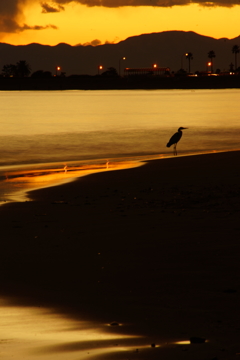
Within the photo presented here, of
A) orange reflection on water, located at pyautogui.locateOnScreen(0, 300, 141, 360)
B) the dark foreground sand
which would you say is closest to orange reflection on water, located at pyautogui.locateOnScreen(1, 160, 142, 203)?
the dark foreground sand

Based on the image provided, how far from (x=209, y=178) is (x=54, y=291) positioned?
10.4 meters

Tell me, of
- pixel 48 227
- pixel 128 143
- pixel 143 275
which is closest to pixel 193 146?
pixel 128 143

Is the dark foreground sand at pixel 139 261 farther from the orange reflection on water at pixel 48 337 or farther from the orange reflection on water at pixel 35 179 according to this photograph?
the orange reflection on water at pixel 35 179

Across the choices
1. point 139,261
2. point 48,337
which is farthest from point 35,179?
point 48,337

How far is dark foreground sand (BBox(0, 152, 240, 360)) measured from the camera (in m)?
5.73

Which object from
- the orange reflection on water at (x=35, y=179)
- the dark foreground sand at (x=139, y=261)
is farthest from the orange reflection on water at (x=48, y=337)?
the orange reflection on water at (x=35, y=179)

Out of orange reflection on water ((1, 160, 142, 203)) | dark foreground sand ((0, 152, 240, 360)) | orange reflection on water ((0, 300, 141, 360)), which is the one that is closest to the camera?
orange reflection on water ((0, 300, 141, 360))

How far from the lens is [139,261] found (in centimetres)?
812

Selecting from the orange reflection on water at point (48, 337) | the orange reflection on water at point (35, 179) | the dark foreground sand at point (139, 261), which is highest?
the orange reflection on water at point (35, 179)

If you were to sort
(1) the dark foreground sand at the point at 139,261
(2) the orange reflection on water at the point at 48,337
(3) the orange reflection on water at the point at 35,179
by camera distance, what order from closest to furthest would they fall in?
(2) the orange reflection on water at the point at 48,337 < (1) the dark foreground sand at the point at 139,261 < (3) the orange reflection on water at the point at 35,179

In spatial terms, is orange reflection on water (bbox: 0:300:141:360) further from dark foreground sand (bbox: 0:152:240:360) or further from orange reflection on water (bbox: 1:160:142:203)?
orange reflection on water (bbox: 1:160:142:203)

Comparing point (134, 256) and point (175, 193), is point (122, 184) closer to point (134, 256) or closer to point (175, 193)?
point (175, 193)

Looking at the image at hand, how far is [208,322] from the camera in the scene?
5719 mm

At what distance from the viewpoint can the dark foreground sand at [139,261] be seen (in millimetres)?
5727
